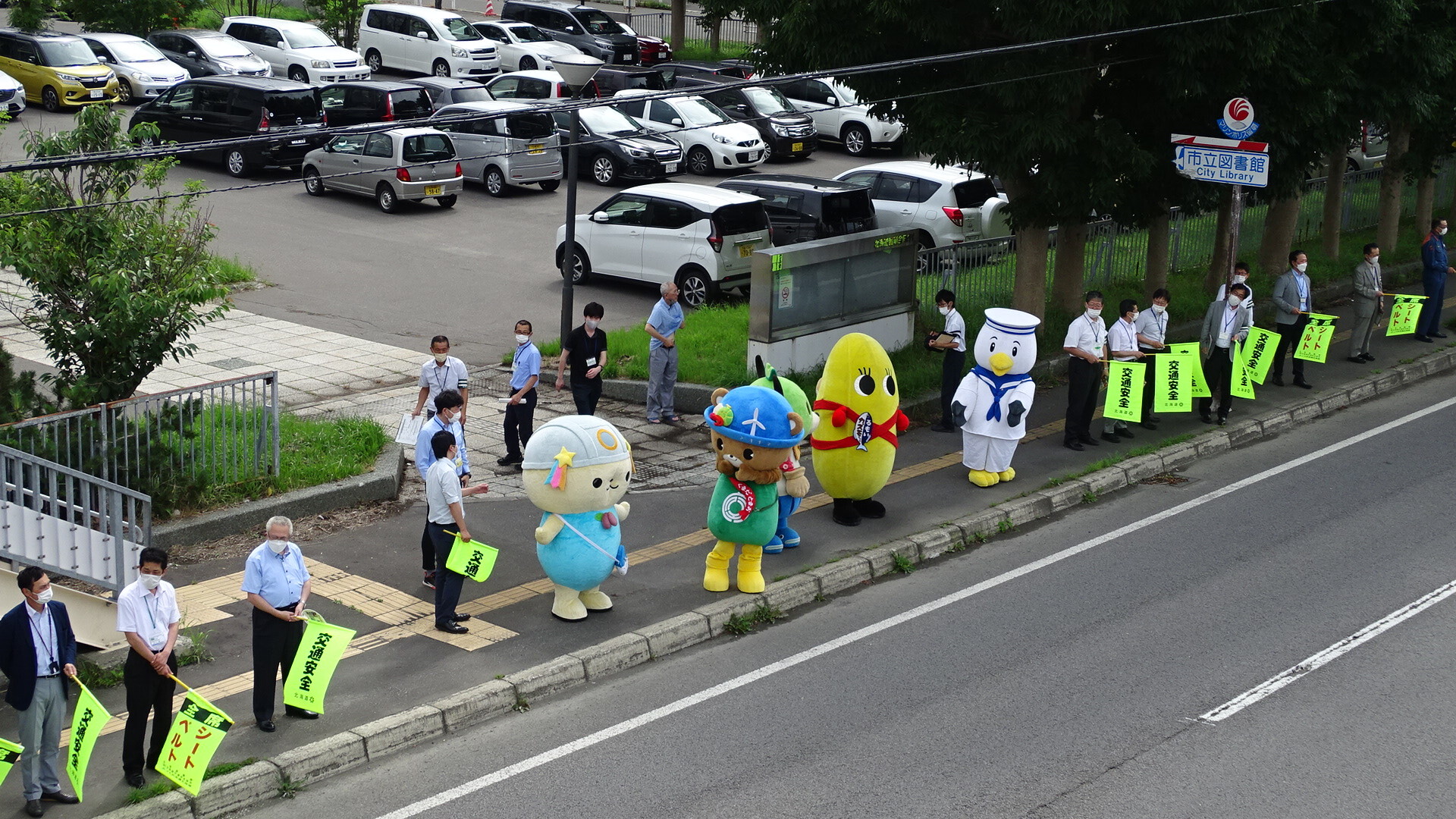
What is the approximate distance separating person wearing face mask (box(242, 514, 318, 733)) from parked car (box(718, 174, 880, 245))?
551 inches

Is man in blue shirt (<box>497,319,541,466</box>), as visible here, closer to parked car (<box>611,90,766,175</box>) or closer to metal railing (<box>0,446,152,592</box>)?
metal railing (<box>0,446,152,592</box>)

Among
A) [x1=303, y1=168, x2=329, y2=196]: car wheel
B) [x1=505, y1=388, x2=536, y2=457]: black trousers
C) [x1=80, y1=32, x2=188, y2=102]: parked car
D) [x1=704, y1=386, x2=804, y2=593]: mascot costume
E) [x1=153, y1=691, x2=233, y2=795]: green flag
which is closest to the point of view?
[x1=153, y1=691, x2=233, y2=795]: green flag

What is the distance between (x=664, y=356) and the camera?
605 inches

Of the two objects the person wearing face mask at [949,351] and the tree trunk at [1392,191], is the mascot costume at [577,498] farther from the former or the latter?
the tree trunk at [1392,191]

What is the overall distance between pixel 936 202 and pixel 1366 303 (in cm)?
737

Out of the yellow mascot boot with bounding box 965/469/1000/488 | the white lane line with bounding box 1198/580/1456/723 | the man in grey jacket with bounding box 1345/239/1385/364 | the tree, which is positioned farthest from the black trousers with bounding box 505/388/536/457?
the man in grey jacket with bounding box 1345/239/1385/364

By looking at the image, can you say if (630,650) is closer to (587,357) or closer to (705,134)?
(587,357)

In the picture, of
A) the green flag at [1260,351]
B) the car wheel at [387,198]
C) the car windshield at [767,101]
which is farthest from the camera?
the car windshield at [767,101]

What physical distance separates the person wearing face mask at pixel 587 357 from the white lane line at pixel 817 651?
5021 millimetres

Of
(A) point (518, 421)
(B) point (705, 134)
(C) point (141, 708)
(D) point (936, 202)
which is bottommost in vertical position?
(C) point (141, 708)

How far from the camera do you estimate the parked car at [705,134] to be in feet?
99.6

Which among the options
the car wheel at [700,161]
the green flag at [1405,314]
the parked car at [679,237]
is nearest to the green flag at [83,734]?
the parked car at [679,237]

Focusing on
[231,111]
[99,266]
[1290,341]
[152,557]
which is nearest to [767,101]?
[231,111]

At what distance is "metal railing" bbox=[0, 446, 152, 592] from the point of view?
9031mm
